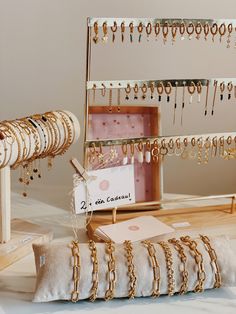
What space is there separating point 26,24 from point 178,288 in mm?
945

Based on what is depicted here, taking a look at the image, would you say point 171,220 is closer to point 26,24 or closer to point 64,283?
point 64,283

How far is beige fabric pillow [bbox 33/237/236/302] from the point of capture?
2.42ft

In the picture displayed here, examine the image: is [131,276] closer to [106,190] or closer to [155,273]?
[155,273]

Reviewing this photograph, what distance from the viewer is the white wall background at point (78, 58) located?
1.45 m

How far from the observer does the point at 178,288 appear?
0.78 metres

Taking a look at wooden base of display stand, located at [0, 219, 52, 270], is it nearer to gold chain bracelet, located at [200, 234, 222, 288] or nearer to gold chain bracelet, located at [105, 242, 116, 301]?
gold chain bracelet, located at [105, 242, 116, 301]

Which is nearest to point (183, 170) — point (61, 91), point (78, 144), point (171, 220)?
point (78, 144)

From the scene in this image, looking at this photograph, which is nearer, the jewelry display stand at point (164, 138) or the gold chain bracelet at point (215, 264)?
the gold chain bracelet at point (215, 264)

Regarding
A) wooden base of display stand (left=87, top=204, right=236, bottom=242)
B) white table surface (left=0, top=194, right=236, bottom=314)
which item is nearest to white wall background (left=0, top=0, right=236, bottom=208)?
wooden base of display stand (left=87, top=204, right=236, bottom=242)

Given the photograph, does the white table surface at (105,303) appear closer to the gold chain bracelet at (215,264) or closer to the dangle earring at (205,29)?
the gold chain bracelet at (215,264)

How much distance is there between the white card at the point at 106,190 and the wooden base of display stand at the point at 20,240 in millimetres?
77

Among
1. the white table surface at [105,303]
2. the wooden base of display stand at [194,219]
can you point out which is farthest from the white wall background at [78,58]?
the white table surface at [105,303]

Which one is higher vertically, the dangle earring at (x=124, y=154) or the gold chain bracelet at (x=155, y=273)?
the dangle earring at (x=124, y=154)

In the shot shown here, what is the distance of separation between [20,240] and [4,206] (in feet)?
0.22
